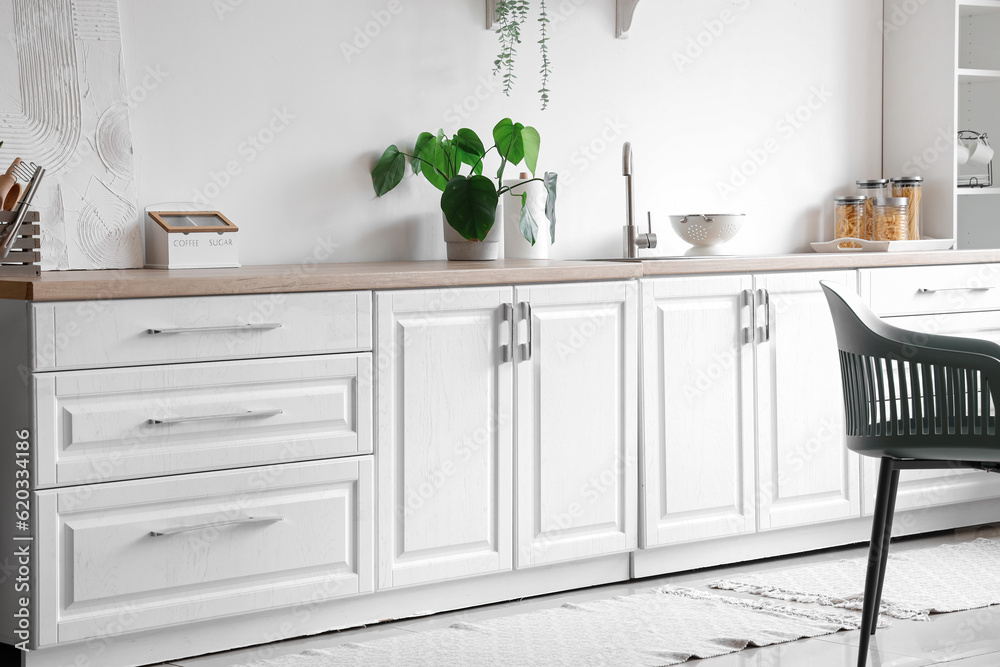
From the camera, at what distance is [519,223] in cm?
311

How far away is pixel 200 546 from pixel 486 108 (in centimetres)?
155

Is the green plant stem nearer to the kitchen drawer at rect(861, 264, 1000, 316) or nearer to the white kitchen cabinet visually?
the white kitchen cabinet

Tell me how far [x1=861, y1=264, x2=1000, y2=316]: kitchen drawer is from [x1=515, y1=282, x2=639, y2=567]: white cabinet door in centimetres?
81

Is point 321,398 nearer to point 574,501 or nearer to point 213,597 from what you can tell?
point 213,597

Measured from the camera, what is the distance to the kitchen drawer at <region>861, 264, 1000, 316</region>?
123 inches

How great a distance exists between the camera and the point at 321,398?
7.76 feet

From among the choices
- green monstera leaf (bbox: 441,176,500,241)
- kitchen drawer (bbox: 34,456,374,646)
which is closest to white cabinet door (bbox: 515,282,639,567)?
green monstera leaf (bbox: 441,176,500,241)

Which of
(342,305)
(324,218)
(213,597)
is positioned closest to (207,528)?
(213,597)

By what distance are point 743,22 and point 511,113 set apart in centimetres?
90

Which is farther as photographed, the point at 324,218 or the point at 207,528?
the point at 324,218

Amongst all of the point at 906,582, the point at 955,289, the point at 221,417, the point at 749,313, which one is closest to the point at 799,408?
the point at 749,313

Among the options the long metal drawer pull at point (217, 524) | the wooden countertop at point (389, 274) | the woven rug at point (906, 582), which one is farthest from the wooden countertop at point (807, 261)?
the long metal drawer pull at point (217, 524)

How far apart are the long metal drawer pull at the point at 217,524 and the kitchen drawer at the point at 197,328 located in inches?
13.1

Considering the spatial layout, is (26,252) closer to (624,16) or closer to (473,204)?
(473,204)
